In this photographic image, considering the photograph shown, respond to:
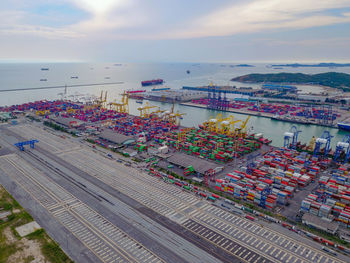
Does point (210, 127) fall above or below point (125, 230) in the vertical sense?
above

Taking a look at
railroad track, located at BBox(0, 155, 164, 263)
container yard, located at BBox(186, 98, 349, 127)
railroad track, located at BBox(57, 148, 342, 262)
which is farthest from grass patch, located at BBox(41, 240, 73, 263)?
container yard, located at BBox(186, 98, 349, 127)

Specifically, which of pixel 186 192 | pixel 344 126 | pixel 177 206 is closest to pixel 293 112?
pixel 344 126

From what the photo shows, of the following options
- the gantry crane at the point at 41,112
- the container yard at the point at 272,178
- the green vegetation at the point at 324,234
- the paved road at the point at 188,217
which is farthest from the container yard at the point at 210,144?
the gantry crane at the point at 41,112

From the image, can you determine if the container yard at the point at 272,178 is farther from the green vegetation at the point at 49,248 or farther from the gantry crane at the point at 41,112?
the gantry crane at the point at 41,112

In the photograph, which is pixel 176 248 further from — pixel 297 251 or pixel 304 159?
pixel 304 159

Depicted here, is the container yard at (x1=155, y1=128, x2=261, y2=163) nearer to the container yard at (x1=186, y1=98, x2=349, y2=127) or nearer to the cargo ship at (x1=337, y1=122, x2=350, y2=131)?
the cargo ship at (x1=337, y1=122, x2=350, y2=131)

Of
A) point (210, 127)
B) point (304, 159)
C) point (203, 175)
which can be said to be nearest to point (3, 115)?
point (210, 127)
